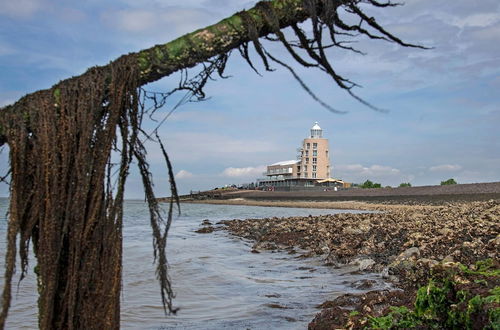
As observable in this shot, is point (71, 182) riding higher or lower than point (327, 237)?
→ higher

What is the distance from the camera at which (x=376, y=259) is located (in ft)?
34.7

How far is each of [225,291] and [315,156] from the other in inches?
3575

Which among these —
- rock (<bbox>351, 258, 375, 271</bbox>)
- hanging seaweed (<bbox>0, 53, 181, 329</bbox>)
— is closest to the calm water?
rock (<bbox>351, 258, 375, 271</bbox>)

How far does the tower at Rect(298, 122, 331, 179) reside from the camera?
98562 millimetres

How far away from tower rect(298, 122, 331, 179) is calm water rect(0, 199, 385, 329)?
8521cm

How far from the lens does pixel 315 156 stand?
9856 cm

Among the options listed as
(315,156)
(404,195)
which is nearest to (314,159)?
(315,156)

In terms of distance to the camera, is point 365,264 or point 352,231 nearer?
point 365,264

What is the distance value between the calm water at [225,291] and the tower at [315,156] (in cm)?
8521

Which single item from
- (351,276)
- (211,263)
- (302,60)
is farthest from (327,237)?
(302,60)

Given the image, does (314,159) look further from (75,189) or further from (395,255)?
(75,189)

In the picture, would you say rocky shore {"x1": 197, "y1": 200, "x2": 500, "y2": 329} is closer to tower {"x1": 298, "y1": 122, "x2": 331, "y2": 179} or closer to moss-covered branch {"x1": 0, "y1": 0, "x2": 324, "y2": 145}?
moss-covered branch {"x1": 0, "y1": 0, "x2": 324, "y2": 145}

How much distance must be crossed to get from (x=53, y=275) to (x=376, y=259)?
869 centimetres

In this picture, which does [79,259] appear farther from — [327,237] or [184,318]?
[327,237]
